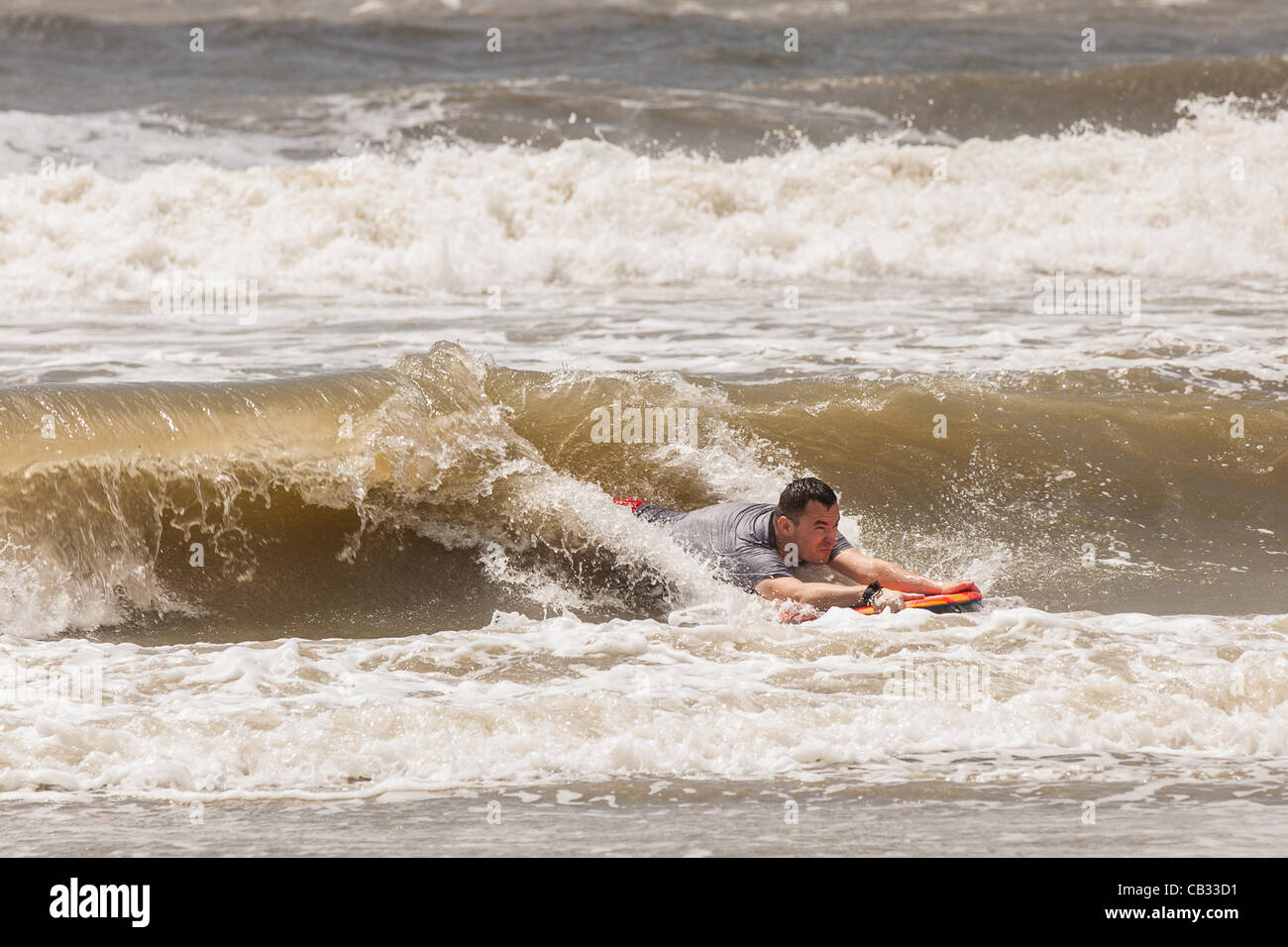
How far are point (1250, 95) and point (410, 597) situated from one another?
18.0 m

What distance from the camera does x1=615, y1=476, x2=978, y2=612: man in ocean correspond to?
5777 millimetres

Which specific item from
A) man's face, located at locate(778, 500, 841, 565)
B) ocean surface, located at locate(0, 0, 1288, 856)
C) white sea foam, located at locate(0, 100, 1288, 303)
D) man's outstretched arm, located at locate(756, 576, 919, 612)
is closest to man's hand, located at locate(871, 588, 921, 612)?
man's outstretched arm, located at locate(756, 576, 919, 612)

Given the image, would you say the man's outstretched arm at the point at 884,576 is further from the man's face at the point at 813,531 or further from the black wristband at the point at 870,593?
the black wristband at the point at 870,593

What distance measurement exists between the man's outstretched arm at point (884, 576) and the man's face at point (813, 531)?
5.1 inches

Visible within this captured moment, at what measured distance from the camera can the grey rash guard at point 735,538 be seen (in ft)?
19.8

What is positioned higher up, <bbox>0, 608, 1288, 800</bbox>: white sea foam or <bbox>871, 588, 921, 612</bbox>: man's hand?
<bbox>871, 588, 921, 612</bbox>: man's hand

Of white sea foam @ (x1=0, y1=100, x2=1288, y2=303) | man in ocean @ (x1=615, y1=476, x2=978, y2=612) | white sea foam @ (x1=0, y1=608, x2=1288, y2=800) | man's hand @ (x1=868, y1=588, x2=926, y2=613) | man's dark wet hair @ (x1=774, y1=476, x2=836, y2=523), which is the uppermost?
white sea foam @ (x1=0, y1=100, x2=1288, y2=303)

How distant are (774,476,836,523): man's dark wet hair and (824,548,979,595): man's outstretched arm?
31 centimetres

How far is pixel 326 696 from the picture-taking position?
482cm

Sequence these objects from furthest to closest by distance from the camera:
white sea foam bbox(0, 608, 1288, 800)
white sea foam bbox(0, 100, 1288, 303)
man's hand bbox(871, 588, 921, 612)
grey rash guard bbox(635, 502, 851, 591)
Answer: white sea foam bbox(0, 100, 1288, 303) → grey rash guard bbox(635, 502, 851, 591) → man's hand bbox(871, 588, 921, 612) → white sea foam bbox(0, 608, 1288, 800)

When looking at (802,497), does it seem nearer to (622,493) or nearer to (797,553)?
(797,553)

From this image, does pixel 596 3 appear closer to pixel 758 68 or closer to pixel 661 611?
pixel 758 68

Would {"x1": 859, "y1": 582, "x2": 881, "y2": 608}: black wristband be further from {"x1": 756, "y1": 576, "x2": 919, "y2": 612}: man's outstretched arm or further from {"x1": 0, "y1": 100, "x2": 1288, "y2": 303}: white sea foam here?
{"x1": 0, "y1": 100, "x2": 1288, "y2": 303}: white sea foam

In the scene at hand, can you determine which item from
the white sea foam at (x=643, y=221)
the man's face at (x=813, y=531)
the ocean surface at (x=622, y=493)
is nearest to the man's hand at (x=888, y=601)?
the ocean surface at (x=622, y=493)
